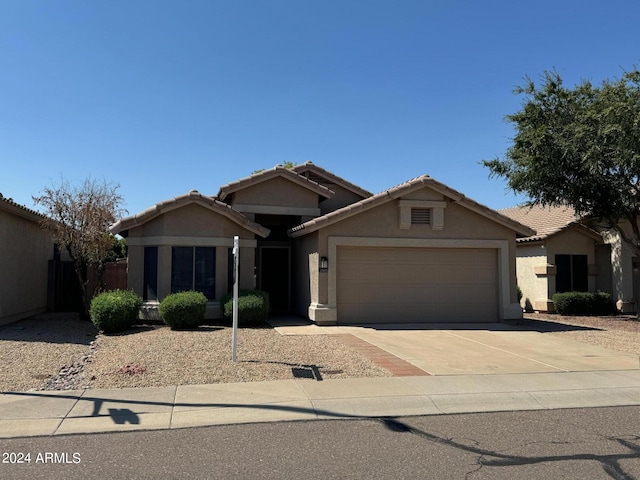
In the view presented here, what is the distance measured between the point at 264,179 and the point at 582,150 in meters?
10.8

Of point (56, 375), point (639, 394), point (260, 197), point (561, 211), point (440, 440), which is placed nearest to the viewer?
point (440, 440)

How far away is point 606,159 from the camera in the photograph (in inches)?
669

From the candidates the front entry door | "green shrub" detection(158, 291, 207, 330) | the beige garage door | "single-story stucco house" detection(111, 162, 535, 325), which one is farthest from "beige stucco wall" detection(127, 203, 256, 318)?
the beige garage door

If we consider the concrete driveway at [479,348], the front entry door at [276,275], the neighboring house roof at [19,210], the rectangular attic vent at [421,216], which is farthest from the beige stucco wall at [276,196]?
the neighboring house roof at [19,210]

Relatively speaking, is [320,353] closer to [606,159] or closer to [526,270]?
[606,159]

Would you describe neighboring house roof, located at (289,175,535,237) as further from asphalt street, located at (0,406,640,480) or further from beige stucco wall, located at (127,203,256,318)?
asphalt street, located at (0,406,640,480)

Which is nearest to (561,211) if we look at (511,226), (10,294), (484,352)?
(511,226)

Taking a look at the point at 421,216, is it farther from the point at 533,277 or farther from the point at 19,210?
the point at 19,210

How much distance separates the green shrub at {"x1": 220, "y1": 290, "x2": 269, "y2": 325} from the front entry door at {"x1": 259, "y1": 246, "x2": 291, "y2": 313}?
13.0 ft

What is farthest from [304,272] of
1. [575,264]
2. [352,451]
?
[575,264]

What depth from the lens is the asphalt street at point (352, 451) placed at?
486 centimetres

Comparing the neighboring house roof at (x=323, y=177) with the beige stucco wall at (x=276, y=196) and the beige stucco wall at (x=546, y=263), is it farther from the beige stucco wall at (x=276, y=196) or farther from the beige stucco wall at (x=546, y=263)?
the beige stucco wall at (x=546, y=263)

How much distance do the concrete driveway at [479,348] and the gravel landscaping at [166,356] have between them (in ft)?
3.04

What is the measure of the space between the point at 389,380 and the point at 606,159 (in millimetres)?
12874
